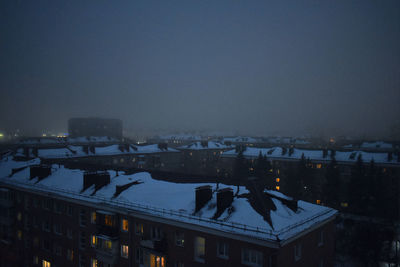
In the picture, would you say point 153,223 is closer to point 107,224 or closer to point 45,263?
point 107,224

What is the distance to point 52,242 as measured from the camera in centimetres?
2839

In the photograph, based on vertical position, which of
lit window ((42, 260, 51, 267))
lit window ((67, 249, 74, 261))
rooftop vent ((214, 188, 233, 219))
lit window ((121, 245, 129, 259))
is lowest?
lit window ((42, 260, 51, 267))

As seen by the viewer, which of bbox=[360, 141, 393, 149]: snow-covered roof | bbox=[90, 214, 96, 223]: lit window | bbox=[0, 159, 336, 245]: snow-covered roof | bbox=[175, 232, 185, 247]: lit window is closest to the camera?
bbox=[0, 159, 336, 245]: snow-covered roof

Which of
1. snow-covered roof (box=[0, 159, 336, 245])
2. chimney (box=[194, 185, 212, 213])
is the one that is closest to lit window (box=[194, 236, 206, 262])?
snow-covered roof (box=[0, 159, 336, 245])

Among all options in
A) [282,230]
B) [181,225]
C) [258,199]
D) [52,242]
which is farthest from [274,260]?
[52,242]

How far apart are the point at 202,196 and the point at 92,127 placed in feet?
559

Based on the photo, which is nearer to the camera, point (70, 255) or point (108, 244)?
point (108, 244)

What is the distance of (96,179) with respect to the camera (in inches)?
1054

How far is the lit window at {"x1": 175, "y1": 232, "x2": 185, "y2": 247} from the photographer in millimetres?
19428

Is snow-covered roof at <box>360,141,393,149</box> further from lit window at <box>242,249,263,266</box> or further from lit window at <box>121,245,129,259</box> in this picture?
lit window at <box>121,245,129,259</box>

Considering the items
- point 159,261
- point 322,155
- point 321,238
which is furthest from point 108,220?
point 322,155

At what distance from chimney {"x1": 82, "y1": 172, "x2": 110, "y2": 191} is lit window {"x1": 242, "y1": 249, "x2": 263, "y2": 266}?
15935 mm

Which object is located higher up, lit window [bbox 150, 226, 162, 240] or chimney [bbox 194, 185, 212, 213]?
chimney [bbox 194, 185, 212, 213]

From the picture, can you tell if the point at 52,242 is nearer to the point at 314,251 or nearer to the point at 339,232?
the point at 314,251
